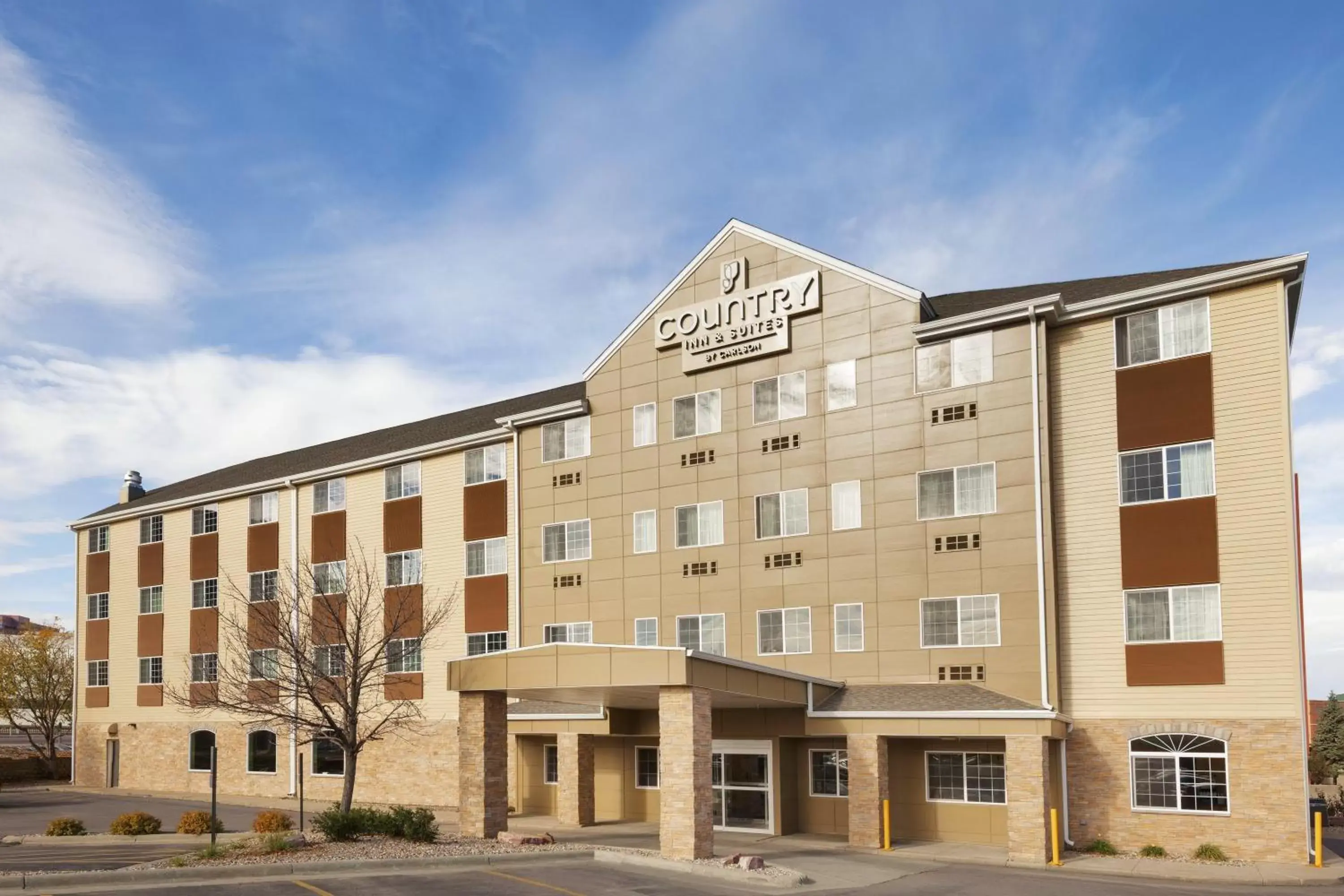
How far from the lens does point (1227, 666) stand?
27.2m

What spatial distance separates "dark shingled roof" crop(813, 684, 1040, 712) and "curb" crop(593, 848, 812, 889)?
5.94 meters

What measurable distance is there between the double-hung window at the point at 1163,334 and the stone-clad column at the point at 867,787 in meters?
11.5

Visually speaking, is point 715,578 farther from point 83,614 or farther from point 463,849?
point 83,614

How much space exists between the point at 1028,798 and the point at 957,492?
8.17m

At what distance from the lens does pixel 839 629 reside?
33.1m

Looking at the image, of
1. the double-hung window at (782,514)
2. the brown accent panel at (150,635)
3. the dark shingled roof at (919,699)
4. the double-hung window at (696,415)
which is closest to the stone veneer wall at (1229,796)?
the dark shingled roof at (919,699)

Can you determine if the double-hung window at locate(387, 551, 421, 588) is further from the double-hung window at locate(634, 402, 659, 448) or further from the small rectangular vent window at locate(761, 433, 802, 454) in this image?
the small rectangular vent window at locate(761, 433, 802, 454)

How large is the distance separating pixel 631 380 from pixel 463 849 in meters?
16.9

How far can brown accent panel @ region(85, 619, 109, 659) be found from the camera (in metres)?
56.6

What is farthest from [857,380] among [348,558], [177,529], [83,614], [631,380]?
[83,614]

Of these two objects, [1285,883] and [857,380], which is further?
[857,380]

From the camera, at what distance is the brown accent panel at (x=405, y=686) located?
143 feet

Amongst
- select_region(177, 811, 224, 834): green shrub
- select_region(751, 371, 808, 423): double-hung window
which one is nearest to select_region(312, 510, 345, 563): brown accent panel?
select_region(177, 811, 224, 834): green shrub

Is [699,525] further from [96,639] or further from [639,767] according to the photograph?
[96,639]
